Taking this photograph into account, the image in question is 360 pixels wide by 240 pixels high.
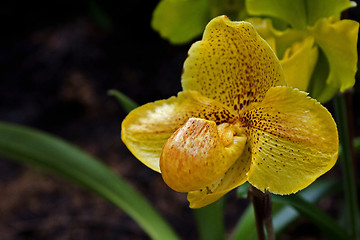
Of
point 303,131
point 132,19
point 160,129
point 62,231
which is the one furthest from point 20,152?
point 132,19

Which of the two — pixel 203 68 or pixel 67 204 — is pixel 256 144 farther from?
pixel 67 204

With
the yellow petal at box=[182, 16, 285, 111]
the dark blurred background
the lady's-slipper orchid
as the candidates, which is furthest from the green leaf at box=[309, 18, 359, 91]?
the dark blurred background

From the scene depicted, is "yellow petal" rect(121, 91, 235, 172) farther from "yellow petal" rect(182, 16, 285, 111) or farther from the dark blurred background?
the dark blurred background

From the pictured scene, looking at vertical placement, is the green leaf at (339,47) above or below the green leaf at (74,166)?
above

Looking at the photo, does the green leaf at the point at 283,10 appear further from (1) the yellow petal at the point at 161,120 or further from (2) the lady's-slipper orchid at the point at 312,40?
(1) the yellow petal at the point at 161,120

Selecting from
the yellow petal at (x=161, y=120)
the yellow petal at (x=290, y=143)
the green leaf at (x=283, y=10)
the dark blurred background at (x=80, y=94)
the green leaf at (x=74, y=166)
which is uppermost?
the green leaf at (x=283, y=10)

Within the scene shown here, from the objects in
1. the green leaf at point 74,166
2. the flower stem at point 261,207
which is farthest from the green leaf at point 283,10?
the green leaf at point 74,166
